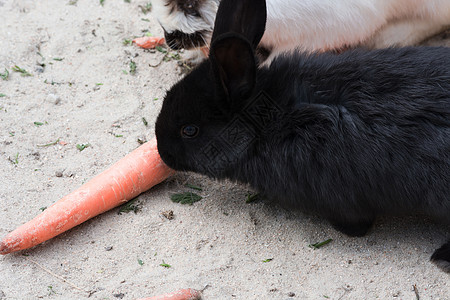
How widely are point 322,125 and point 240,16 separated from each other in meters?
0.73

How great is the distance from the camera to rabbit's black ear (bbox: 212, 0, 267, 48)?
319 cm

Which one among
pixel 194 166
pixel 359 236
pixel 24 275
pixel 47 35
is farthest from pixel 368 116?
pixel 47 35

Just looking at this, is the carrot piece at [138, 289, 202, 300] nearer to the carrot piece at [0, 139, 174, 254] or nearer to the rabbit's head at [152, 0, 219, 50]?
the carrot piece at [0, 139, 174, 254]

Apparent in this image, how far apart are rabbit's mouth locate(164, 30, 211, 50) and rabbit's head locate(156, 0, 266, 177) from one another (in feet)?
2.89


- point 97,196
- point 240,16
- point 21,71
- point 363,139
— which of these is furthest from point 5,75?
point 363,139

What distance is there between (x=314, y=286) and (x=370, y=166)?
2.27 feet

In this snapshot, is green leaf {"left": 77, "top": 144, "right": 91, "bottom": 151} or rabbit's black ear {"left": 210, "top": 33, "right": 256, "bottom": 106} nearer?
rabbit's black ear {"left": 210, "top": 33, "right": 256, "bottom": 106}

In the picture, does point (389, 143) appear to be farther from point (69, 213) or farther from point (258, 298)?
point (69, 213)

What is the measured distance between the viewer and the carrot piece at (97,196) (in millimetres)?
3316

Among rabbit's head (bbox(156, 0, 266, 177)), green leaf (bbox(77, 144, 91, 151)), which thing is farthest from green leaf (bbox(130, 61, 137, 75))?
rabbit's head (bbox(156, 0, 266, 177))

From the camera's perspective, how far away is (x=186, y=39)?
4.30m

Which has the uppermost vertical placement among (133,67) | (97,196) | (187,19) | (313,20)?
(187,19)

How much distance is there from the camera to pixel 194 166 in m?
3.51

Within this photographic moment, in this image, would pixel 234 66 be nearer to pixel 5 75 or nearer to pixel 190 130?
pixel 190 130
